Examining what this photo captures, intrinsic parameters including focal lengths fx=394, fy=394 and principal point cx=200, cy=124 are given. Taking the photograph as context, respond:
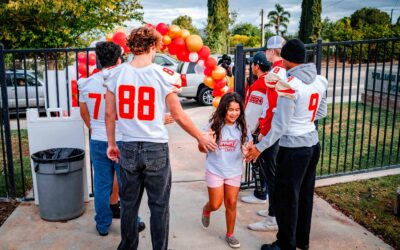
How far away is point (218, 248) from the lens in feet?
13.0

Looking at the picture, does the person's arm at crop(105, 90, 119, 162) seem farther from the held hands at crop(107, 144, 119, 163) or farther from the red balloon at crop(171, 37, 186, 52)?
the red balloon at crop(171, 37, 186, 52)

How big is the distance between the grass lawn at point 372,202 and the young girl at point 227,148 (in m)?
1.76

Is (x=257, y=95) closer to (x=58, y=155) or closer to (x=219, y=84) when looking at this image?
(x=58, y=155)

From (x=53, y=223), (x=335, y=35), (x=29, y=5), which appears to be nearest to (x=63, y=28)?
(x=29, y=5)

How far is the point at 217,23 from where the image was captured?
23.7m

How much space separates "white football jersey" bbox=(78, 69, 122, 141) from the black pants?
168 centimetres

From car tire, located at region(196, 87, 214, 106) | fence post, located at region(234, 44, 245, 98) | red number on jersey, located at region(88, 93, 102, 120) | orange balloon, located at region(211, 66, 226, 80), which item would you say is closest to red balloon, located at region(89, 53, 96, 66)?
orange balloon, located at region(211, 66, 226, 80)

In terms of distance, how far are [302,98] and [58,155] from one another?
2.83 meters

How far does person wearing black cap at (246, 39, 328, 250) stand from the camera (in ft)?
11.2

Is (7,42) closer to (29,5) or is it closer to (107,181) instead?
(29,5)

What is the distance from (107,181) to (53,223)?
94 centimetres

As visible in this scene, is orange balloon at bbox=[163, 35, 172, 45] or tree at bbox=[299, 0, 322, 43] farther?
tree at bbox=[299, 0, 322, 43]

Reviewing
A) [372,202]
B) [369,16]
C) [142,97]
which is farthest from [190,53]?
[369,16]

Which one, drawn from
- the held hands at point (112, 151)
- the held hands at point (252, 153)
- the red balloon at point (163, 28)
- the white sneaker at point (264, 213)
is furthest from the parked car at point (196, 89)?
the held hands at point (112, 151)
